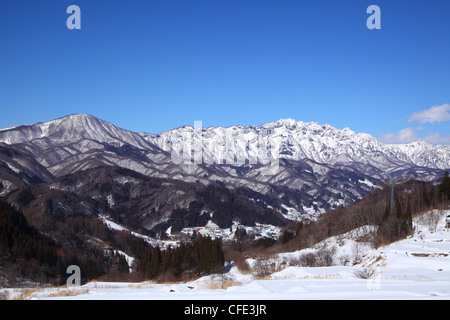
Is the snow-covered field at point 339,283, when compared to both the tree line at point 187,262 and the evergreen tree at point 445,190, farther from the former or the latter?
the tree line at point 187,262

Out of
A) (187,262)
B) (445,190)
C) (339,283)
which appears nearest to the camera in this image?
(339,283)

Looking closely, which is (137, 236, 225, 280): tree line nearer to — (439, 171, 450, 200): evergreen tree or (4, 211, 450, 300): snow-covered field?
(4, 211, 450, 300): snow-covered field

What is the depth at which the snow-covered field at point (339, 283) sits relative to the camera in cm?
1190

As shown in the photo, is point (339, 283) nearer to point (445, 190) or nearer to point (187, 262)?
point (187, 262)

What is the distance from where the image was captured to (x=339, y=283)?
Result: 15.6 meters

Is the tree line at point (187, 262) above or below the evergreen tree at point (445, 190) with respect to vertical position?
below

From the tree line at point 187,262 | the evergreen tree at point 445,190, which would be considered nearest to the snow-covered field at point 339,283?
the evergreen tree at point 445,190

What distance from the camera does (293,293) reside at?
1219 centimetres

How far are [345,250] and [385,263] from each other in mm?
34808

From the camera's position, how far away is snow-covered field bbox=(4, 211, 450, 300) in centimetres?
1190

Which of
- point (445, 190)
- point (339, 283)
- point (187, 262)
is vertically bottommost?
point (187, 262)

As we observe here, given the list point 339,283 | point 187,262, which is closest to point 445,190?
point 187,262
